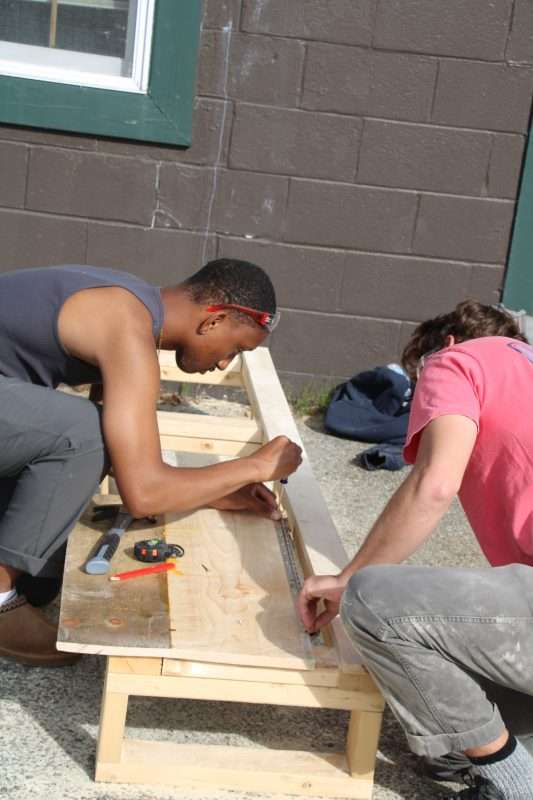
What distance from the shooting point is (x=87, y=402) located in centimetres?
310

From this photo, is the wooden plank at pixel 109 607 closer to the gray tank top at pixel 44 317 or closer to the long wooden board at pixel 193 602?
the long wooden board at pixel 193 602

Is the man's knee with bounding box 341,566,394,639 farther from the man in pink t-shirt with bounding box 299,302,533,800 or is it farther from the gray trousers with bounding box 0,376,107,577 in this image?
the gray trousers with bounding box 0,376,107,577

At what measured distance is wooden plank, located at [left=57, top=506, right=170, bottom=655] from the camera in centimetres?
257

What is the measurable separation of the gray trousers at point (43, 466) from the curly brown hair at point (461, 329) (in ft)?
2.84

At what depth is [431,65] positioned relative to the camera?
18.0 feet

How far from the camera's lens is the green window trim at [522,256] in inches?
223

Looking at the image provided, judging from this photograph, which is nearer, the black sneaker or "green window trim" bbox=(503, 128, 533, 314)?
the black sneaker

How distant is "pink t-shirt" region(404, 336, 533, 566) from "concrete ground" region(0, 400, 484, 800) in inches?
24.9

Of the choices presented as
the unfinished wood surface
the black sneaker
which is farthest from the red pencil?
the unfinished wood surface

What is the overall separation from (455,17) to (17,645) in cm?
376

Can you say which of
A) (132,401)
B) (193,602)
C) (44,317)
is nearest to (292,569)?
(193,602)

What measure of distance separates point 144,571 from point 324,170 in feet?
10.3

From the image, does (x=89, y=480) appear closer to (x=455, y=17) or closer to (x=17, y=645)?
(x=17, y=645)

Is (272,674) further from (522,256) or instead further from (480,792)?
(522,256)
